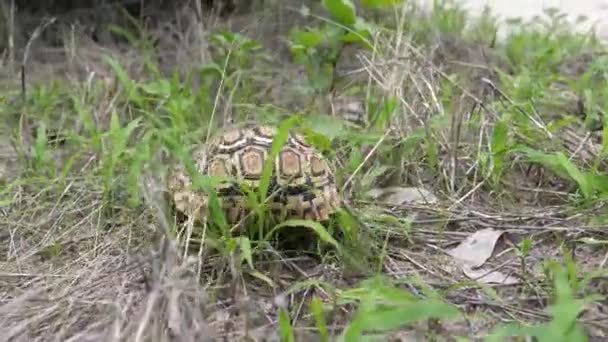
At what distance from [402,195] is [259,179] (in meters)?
0.50

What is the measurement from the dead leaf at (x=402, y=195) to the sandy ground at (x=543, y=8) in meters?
2.22

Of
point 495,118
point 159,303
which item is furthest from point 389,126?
point 159,303

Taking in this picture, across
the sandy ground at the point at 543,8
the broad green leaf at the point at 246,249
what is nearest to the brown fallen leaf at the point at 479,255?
the broad green leaf at the point at 246,249

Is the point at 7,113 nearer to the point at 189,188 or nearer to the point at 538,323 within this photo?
the point at 189,188

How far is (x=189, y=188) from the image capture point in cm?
186

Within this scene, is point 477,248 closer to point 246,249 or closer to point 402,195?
point 402,195

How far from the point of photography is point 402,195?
2.23 m

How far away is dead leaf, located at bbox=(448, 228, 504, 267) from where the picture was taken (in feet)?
6.26

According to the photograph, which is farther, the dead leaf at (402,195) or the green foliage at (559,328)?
the dead leaf at (402,195)

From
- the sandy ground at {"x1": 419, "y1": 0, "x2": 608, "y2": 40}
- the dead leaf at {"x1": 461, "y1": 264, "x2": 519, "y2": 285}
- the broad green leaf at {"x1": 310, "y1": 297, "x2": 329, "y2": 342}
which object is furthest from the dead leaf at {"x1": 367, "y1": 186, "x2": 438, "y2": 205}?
the sandy ground at {"x1": 419, "y1": 0, "x2": 608, "y2": 40}

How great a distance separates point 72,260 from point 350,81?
128 cm

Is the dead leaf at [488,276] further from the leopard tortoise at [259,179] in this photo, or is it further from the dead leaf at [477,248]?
the leopard tortoise at [259,179]

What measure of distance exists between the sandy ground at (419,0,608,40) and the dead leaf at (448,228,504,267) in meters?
2.47

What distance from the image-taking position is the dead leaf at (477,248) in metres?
1.91
